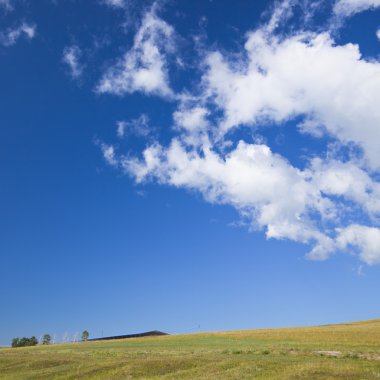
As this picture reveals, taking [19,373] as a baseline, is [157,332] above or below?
above

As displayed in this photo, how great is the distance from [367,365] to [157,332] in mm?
119575

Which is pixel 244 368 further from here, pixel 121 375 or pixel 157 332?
pixel 157 332

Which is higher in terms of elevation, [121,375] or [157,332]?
[157,332]

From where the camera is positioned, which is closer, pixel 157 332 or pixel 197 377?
pixel 197 377

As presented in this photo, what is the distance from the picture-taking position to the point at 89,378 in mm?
36094

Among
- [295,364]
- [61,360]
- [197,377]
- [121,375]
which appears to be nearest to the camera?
[197,377]

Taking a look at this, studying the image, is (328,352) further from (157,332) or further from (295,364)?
(157,332)

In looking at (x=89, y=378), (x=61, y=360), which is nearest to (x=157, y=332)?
(x=61, y=360)

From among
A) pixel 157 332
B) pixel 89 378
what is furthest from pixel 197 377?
pixel 157 332

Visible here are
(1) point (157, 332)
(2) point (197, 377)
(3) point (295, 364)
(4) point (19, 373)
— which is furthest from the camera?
(1) point (157, 332)

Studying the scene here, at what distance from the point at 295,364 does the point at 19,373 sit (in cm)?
2775

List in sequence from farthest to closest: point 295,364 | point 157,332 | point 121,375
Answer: point 157,332
point 121,375
point 295,364

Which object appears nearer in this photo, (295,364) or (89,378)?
(295,364)

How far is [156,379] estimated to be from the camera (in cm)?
3228
